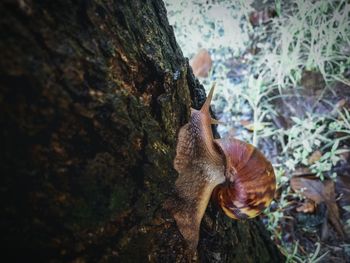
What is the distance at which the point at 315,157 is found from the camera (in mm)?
2221

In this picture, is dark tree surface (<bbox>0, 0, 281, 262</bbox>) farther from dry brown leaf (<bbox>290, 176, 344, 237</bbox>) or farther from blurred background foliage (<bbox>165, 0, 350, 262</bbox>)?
dry brown leaf (<bbox>290, 176, 344, 237</bbox>)

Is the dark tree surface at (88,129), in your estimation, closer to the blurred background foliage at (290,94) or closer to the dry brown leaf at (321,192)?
the blurred background foliage at (290,94)

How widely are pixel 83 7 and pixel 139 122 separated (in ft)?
0.90

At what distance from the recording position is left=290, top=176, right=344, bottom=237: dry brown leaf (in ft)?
6.52

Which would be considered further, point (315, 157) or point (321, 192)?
point (315, 157)

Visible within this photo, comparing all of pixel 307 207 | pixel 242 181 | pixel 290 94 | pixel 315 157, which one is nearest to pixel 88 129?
pixel 242 181

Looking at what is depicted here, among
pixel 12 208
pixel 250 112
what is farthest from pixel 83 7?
pixel 250 112

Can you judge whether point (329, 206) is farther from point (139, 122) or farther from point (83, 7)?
point (83, 7)

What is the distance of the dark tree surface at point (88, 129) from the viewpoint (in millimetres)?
541

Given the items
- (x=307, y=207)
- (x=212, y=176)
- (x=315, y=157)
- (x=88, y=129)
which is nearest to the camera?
(x=88, y=129)

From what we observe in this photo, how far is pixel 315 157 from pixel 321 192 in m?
0.26

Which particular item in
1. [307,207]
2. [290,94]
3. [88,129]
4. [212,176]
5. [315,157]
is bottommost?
[88,129]

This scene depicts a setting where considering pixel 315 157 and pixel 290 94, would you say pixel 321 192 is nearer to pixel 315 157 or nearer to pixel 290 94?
pixel 315 157

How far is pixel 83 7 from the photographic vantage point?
25.1 inches
